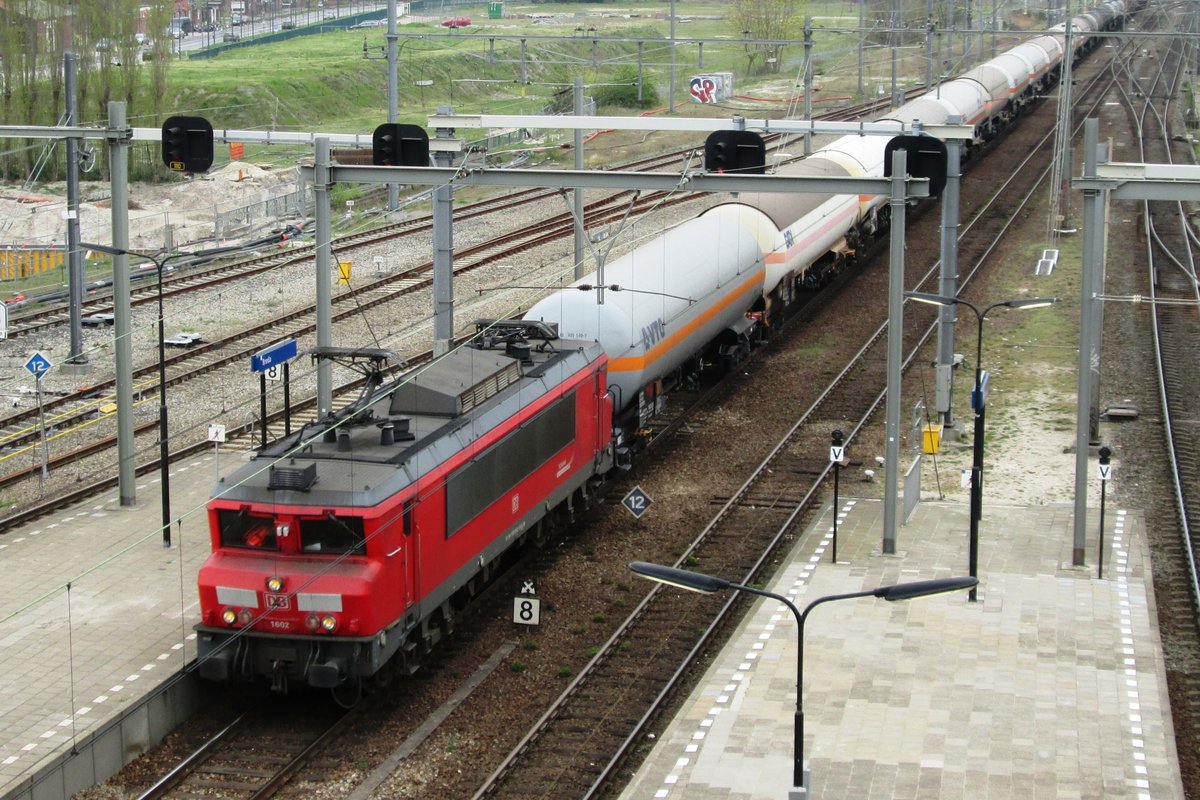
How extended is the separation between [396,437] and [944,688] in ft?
23.4

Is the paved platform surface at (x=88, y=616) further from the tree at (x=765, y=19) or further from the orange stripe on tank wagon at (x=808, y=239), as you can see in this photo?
the tree at (x=765, y=19)

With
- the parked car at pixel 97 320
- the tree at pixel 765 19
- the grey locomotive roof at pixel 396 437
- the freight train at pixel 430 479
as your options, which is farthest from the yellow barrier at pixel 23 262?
the tree at pixel 765 19

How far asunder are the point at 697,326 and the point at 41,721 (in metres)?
16.0

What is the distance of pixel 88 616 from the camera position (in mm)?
20656

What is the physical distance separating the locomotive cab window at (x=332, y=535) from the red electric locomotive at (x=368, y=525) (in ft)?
0.05

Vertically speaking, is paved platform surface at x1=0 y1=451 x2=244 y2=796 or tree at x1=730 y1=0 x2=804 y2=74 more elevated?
tree at x1=730 y1=0 x2=804 y2=74

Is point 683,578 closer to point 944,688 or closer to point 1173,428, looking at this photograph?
point 944,688

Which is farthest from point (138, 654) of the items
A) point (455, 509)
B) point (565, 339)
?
point (565, 339)

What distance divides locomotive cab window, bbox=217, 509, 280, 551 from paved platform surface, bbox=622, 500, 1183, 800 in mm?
4875

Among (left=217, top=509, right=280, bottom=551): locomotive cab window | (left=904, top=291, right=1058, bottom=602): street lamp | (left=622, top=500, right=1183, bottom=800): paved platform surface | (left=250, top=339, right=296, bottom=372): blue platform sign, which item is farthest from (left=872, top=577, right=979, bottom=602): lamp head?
(left=250, top=339, right=296, bottom=372): blue platform sign

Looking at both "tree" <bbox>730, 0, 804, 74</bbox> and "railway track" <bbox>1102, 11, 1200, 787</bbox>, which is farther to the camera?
"tree" <bbox>730, 0, 804, 74</bbox>

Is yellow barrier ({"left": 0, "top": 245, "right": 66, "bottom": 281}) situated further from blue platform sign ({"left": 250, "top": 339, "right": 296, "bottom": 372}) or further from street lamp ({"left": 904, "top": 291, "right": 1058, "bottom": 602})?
street lamp ({"left": 904, "top": 291, "right": 1058, "bottom": 602})

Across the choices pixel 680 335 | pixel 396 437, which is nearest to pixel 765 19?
pixel 680 335

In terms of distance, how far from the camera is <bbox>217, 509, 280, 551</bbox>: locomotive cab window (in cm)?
1791
